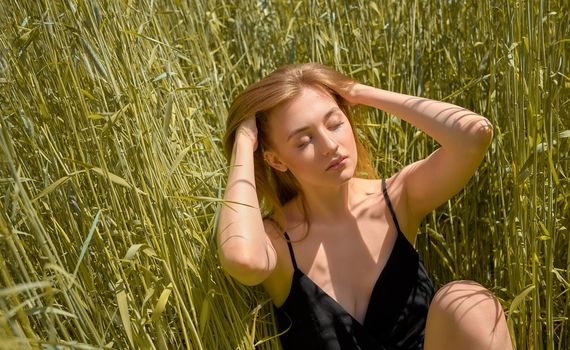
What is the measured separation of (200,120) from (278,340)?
0.52 meters

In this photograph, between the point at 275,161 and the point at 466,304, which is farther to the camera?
the point at 275,161

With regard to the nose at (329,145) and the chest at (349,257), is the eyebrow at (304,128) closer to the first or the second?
the nose at (329,145)

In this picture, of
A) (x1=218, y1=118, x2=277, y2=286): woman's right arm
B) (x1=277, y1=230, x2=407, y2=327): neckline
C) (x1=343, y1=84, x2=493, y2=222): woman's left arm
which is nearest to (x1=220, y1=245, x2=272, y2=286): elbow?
(x1=218, y1=118, x2=277, y2=286): woman's right arm

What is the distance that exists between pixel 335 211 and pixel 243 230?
0.87ft

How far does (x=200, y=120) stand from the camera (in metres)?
1.84

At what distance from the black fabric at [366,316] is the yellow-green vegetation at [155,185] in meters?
0.06

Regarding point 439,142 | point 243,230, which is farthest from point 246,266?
point 439,142

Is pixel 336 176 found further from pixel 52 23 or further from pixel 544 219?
pixel 52 23

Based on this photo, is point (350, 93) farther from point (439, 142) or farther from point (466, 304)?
point (466, 304)

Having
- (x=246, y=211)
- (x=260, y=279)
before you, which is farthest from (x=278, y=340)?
(x=246, y=211)

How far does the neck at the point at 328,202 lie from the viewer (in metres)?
1.71

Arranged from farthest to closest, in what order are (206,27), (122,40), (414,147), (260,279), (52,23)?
(206,27) < (414,147) < (260,279) < (122,40) < (52,23)

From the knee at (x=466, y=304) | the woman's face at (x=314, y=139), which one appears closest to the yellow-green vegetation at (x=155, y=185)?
the knee at (x=466, y=304)

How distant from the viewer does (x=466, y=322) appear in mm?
1489
